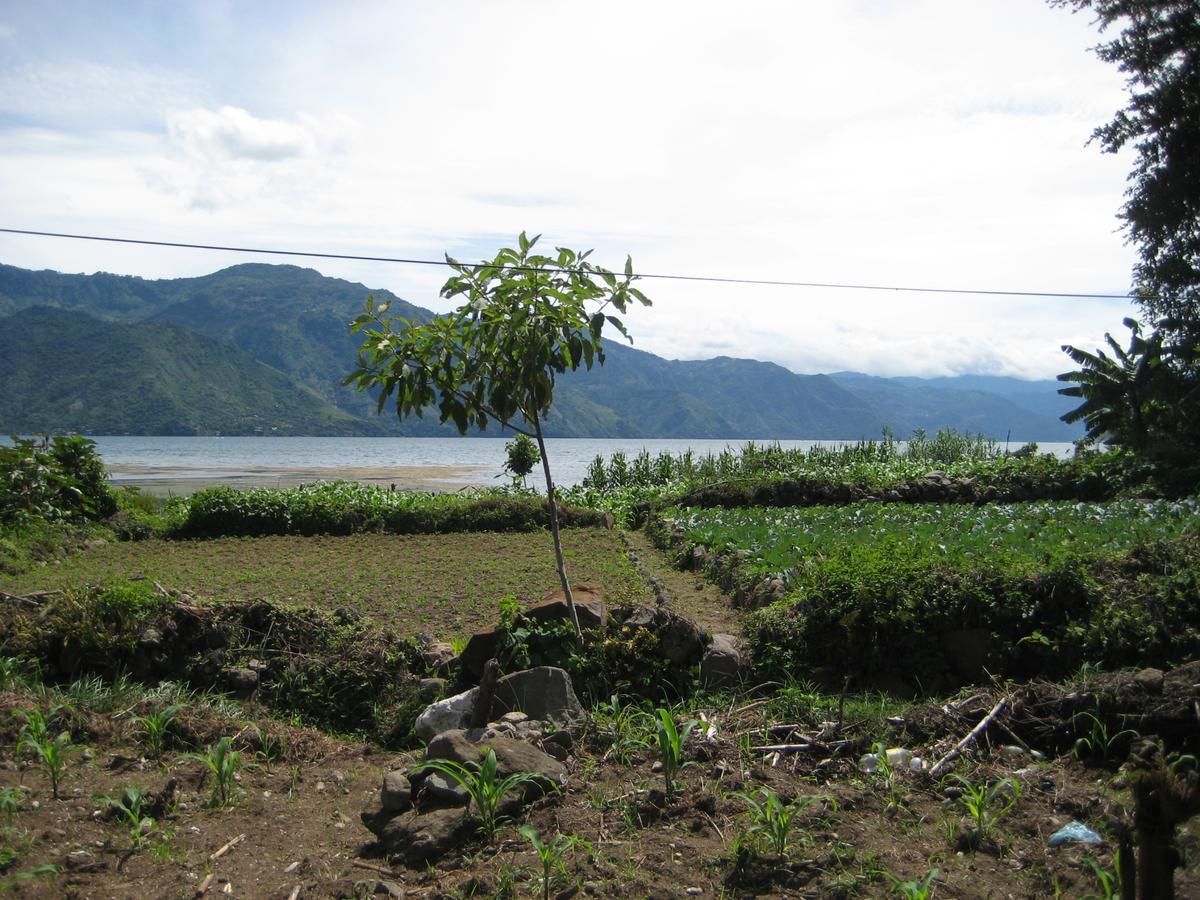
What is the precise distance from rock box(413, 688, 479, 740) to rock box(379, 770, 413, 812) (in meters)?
1.30

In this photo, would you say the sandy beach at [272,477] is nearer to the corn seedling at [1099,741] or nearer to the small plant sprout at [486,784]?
the small plant sprout at [486,784]

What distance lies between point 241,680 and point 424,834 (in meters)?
3.34

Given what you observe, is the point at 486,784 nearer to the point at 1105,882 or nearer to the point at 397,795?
the point at 397,795

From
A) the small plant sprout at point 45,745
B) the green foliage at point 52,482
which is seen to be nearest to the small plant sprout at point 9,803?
the small plant sprout at point 45,745

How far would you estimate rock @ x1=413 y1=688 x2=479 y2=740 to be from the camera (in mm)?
5949

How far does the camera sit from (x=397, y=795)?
4547 millimetres

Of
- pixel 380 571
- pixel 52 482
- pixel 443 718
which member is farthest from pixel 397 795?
pixel 52 482

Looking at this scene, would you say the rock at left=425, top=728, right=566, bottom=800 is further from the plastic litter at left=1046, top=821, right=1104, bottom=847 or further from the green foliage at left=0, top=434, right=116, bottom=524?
the green foliage at left=0, top=434, right=116, bottom=524

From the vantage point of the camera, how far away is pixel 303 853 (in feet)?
13.5

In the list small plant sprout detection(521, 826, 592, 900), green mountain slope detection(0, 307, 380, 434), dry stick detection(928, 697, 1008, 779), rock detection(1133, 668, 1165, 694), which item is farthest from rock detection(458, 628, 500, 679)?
green mountain slope detection(0, 307, 380, 434)

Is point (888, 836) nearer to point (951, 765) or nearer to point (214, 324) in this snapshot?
point (951, 765)

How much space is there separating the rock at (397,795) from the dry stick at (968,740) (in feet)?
9.50

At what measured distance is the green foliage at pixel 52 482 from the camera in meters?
14.1

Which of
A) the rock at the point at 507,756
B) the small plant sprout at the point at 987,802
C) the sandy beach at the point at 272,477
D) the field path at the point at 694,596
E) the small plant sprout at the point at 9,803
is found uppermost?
the small plant sprout at the point at 987,802
